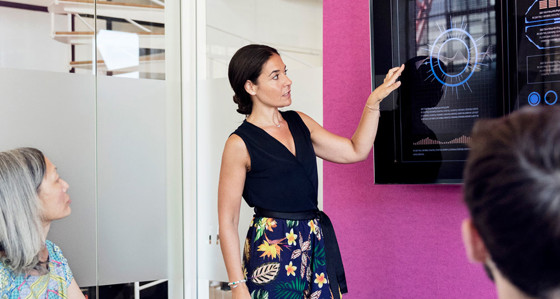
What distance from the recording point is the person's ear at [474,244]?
738 millimetres

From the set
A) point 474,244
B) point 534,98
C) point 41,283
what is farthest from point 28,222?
point 534,98

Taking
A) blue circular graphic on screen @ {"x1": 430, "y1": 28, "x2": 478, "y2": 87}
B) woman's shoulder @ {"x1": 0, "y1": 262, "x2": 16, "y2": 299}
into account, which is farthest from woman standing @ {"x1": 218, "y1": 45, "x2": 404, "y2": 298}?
woman's shoulder @ {"x1": 0, "y1": 262, "x2": 16, "y2": 299}

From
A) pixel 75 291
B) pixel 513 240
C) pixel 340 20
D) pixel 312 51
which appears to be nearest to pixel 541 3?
pixel 340 20

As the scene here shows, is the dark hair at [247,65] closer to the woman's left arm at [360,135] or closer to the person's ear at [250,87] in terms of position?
the person's ear at [250,87]

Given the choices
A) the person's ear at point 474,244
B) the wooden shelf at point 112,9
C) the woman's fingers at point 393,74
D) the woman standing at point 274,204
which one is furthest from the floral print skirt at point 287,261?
the wooden shelf at point 112,9

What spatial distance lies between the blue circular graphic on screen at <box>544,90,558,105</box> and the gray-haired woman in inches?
61.3

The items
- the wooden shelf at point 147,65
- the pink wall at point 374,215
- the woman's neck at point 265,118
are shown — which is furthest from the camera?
the wooden shelf at point 147,65

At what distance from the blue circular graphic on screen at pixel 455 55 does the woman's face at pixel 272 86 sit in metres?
0.54

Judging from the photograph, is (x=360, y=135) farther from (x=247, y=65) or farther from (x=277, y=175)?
(x=247, y=65)

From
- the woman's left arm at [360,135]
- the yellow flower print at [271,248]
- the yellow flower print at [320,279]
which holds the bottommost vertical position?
the yellow flower print at [320,279]

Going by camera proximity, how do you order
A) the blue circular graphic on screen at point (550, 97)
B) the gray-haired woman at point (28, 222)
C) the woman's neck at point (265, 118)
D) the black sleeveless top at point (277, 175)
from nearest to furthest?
the gray-haired woman at point (28, 222)
the blue circular graphic on screen at point (550, 97)
the black sleeveless top at point (277, 175)
the woman's neck at point (265, 118)

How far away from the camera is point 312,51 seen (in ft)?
9.24

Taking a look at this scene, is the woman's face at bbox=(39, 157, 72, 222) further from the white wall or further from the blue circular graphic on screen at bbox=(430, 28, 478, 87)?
the blue circular graphic on screen at bbox=(430, 28, 478, 87)

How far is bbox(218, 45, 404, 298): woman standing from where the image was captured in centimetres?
196
